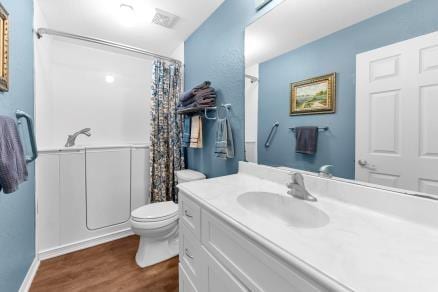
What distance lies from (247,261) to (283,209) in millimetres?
421

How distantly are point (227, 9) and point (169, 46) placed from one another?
108cm

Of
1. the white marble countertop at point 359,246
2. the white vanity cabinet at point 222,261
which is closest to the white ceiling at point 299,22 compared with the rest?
the white marble countertop at point 359,246

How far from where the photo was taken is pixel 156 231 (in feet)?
5.34

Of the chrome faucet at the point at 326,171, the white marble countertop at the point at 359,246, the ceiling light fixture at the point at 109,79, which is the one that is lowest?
the white marble countertop at the point at 359,246

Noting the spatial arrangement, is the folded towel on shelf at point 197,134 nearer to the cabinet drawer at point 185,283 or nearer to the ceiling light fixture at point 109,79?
the cabinet drawer at point 185,283

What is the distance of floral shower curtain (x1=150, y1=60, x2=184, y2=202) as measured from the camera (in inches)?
83.5

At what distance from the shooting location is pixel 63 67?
2184mm

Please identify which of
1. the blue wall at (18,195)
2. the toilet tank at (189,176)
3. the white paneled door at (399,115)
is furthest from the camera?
the toilet tank at (189,176)

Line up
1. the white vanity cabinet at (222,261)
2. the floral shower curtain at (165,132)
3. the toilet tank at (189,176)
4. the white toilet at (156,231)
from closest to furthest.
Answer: the white vanity cabinet at (222,261), the white toilet at (156,231), the toilet tank at (189,176), the floral shower curtain at (165,132)

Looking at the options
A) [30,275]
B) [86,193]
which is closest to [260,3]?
[86,193]

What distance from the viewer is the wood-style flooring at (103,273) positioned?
1.44 m

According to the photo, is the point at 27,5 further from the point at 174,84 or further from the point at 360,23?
the point at 360,23

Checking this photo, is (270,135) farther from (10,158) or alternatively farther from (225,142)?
(10,158)

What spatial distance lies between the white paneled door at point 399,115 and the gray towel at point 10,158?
1.49m
